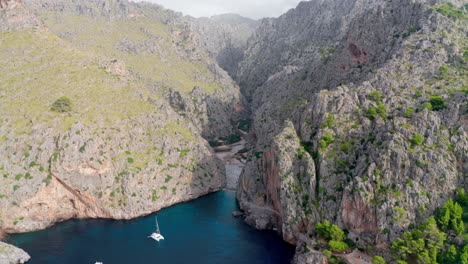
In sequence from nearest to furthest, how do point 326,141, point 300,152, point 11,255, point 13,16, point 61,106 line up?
1. point 11,255
2. point 326,141
3. point 300,152
4. point 61,106
5. point 13,16

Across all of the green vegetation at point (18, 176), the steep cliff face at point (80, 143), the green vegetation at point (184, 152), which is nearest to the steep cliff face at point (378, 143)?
the green vegetation at point (184, 152)

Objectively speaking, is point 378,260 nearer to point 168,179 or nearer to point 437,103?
point 437,103

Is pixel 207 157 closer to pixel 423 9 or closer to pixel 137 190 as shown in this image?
pixel 137 190

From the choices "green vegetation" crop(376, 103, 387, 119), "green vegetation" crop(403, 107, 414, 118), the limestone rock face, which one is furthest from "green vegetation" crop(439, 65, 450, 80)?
the limestone rock face

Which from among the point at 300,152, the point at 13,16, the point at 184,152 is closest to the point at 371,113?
the point at 300,152

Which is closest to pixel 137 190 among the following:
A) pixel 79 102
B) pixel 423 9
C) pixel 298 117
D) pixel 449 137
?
pixel 79 102

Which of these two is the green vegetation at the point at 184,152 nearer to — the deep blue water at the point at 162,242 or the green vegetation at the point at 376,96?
the deep blue water at the point at 162,242

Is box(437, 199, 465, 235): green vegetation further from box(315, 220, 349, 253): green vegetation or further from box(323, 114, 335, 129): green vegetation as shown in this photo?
box(323, 114, 335, 129): green vegetation
